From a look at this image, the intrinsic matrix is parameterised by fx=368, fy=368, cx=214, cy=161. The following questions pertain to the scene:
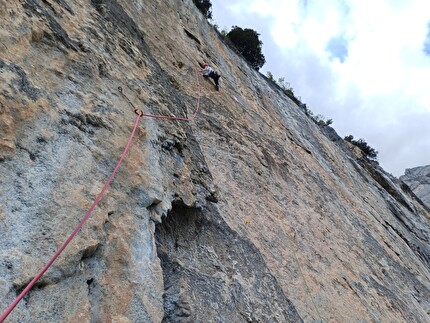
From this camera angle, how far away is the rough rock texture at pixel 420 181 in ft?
136

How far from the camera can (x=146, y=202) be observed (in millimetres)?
3447

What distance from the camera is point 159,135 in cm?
439

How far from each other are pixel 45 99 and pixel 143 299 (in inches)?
75.8

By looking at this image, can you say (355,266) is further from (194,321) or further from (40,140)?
(40,140)

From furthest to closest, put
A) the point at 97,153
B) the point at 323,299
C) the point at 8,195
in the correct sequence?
the point at 323,299
the point at 97,153
the point at 8,195

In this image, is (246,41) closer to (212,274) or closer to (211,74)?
(211,74)

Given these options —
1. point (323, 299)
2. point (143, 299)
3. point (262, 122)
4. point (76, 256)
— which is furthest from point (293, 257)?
point (262, 122)

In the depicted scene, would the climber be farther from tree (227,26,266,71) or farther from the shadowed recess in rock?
tree (227,26,266,71)

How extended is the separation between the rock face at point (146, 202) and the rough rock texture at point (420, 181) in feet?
126

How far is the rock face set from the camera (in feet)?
8.59

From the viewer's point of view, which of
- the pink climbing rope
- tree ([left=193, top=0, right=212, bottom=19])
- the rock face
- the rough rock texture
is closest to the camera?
the pink climbing rope

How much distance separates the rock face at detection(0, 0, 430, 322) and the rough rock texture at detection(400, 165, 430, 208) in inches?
1515

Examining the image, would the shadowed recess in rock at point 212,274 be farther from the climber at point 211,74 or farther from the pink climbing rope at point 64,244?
the climber at point 211,74

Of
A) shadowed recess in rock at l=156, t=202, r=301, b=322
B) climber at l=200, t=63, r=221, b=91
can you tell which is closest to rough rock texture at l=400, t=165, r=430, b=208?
climber at l=200, t=63, r=221, b=91
